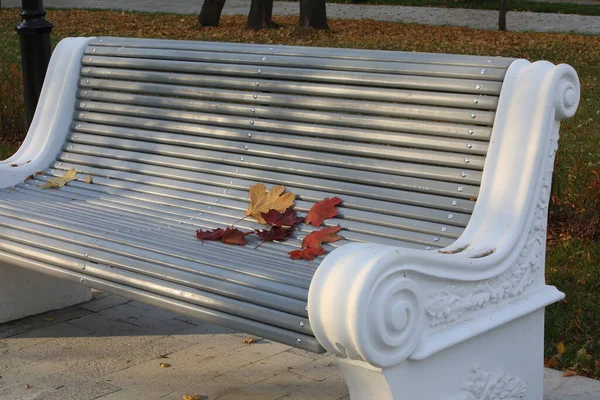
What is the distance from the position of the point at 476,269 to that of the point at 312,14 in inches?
553

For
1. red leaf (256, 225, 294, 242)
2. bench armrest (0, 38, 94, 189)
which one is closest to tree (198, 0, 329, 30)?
bench armrest (0, 38, 94, 189)

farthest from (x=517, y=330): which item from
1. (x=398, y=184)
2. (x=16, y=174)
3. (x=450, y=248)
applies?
(x=16, y=174)

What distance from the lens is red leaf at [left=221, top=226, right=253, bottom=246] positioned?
333 centimetres

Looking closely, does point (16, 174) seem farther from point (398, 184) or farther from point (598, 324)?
point (598, 324)

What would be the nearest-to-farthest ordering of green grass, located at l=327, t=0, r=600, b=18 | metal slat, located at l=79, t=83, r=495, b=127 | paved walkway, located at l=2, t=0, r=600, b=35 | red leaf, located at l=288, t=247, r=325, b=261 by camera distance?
1. red leaf, located at l=288, t=247, r=325, b=261
2. metal slat, located at l=79, t=83, r=495, b=127
3. paved walkway, located at l=2, t=0, r=600, b=35
4. green grass, located at l=327, t=0, r=600, b=18

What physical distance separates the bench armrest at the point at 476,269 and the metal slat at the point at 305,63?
177 millimetres

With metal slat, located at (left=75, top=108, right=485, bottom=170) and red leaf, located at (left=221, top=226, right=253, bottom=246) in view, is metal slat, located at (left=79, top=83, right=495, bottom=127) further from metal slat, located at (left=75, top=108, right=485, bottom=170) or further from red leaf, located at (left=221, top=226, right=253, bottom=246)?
red leaf, located at (left=221, top=226, right=253, bottom=246)

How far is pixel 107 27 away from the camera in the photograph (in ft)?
59.5

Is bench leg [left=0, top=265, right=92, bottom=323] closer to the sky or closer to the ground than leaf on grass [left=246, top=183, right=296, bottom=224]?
closer to the ground

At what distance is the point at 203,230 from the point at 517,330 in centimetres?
119

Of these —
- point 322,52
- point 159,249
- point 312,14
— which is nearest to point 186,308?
point 159,249

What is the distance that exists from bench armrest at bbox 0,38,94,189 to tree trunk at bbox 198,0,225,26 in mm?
13308

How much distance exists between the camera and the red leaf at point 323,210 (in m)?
3.39

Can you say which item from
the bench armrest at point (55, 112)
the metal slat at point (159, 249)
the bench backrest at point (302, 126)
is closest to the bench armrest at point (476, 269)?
the bench backrest at point (302, 126)
